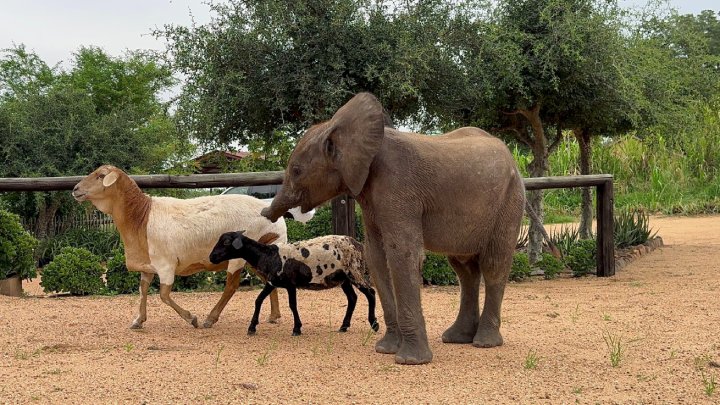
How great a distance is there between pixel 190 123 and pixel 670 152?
19589 millimetres

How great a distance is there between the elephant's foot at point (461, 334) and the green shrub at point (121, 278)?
16.1ft

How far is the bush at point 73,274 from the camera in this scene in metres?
9.67

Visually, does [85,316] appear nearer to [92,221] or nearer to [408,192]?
[408,192]

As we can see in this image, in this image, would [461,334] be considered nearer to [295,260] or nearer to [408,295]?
[408,295]

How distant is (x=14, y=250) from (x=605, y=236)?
26.1 ft

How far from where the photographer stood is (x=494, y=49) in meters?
11.5

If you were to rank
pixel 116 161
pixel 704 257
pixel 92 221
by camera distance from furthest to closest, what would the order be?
pixel 116 161 → pixel 92 221 → pixel 704 257

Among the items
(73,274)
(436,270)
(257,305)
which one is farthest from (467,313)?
(73,274)

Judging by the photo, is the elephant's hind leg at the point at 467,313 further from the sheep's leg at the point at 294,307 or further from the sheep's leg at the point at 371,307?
the sheep's leg at the point at 294,307

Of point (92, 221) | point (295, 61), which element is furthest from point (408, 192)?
point (92, 221)

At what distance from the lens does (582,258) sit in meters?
11.6

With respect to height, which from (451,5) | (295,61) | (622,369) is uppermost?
(451,5)

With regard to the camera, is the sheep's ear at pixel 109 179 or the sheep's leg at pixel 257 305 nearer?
the sheep's leg at pixel 257 305

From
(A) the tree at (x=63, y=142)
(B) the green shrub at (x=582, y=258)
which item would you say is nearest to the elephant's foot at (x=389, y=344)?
(B) the green shrub at (x=582, y=258)
